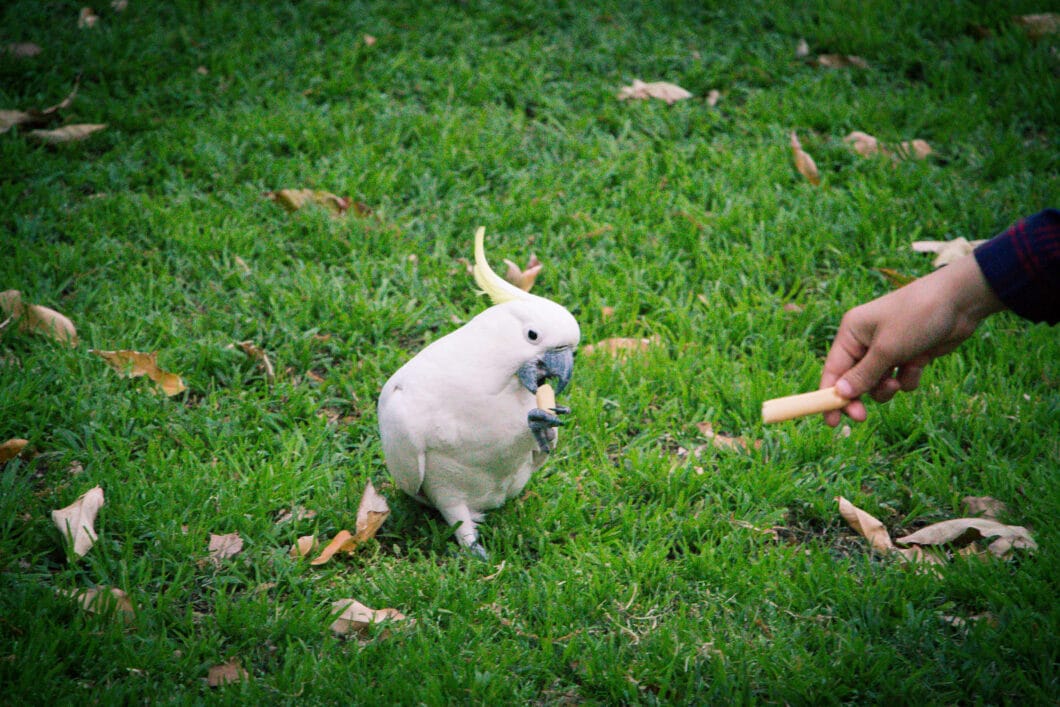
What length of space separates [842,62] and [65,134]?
3.81m

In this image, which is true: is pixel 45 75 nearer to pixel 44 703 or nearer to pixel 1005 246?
pixel 44 703

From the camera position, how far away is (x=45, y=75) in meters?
4.69

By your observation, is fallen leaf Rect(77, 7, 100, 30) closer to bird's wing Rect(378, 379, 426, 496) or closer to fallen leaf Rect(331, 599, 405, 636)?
bird's wing Rect(378, 379, 426, 496)

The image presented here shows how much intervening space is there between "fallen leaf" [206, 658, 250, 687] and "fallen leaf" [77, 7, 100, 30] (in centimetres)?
396

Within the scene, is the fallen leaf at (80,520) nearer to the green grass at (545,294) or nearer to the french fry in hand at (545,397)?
the green grass at (545,294)

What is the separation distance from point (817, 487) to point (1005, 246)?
3.42 feet

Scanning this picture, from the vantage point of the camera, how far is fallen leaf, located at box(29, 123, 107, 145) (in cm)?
431

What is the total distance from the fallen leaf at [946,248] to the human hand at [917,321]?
152 cm

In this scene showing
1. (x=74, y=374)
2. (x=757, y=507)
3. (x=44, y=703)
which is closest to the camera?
(x=44, y=703)

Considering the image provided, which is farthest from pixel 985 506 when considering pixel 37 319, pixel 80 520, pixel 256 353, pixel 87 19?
pixel 87 19

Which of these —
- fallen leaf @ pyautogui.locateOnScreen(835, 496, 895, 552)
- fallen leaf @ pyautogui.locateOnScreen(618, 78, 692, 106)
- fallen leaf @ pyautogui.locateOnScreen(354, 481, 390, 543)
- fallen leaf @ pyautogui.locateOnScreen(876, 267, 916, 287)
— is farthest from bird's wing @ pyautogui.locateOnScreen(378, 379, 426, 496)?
fallen leaf @ pyautogui.locateOnScreen(618, 78, 692, 106)

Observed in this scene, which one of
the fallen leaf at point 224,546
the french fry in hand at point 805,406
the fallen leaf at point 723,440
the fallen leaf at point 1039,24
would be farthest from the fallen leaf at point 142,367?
the fallen leaf at point 1039,24

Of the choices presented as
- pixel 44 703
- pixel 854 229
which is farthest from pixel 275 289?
pixel 854 229

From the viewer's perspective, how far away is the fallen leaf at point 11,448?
290 cm
